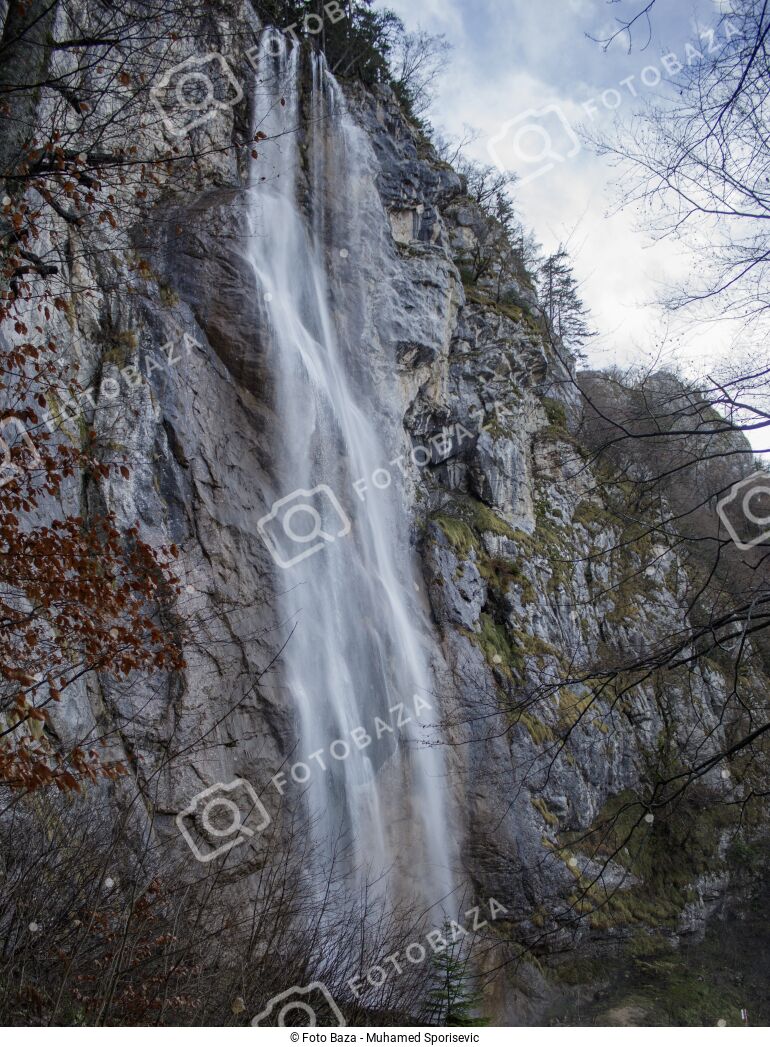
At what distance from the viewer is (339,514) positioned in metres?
13.8

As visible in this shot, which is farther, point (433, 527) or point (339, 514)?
point (433, 527)

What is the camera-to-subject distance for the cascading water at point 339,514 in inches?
457

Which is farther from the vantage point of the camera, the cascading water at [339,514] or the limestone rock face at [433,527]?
the cascading water at [339,514]

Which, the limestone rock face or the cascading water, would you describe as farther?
the cascading water

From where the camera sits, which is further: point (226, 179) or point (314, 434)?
point (226, 179)

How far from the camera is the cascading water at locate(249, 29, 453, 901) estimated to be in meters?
11.6

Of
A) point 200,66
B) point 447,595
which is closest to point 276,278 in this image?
point 200,66

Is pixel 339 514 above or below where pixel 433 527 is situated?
above

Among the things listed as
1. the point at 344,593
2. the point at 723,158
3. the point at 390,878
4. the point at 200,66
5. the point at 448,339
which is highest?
the point at 200,66

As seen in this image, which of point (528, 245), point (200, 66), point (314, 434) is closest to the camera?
point (314, 434)

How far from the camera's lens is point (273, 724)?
422 inches

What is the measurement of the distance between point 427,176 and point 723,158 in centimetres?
1783

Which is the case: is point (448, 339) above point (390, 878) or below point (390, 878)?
above

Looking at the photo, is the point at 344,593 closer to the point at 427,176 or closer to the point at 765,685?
the point at 427,176
